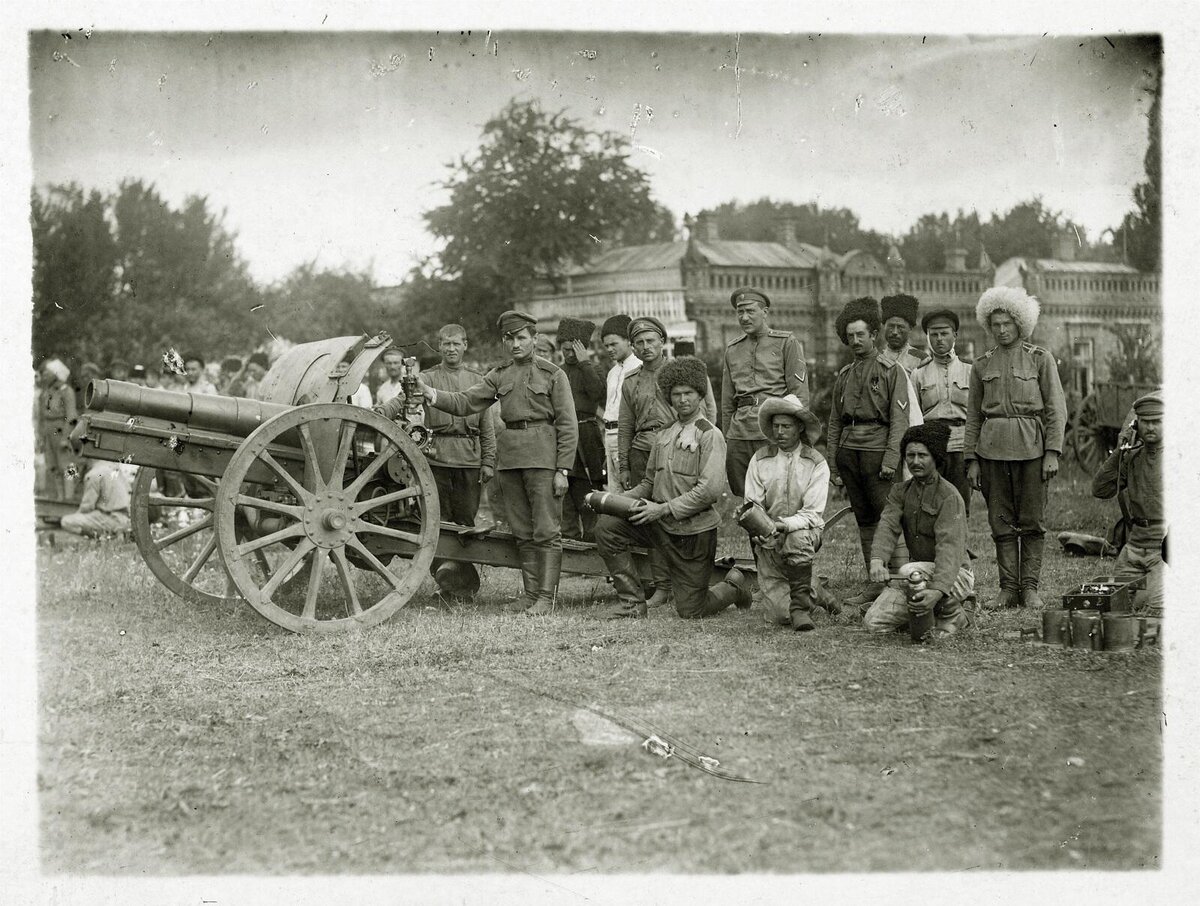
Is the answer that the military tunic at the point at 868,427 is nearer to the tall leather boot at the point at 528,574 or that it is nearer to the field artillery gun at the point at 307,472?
the field artillery gun at the point at 307,472

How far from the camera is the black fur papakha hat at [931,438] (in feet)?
21.1

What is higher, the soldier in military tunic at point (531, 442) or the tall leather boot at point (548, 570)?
the soldier in military tunic at point (531, 442)

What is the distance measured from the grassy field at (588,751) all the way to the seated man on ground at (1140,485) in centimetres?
69

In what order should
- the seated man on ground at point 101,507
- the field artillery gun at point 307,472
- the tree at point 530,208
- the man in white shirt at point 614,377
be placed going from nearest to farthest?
1. the field artillery gun at point 307,472
2. the man in white shirt at point 614,377
3. the seated man on ground at point 101,507
4. the tree at point 530,208

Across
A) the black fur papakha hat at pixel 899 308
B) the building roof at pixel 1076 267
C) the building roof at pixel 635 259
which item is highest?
the building roof at pixel 635 259

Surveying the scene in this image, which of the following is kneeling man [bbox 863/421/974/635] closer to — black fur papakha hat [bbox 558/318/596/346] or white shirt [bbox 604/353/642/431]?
white shirt [bbox 604/353/642/431]

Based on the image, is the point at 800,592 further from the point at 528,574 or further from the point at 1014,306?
the point at 1014,306

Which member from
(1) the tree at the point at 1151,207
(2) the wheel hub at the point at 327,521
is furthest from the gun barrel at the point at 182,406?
(1) the tree at the point at 1151,207

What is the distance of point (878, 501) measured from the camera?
7.46 metres

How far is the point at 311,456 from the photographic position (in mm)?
6625

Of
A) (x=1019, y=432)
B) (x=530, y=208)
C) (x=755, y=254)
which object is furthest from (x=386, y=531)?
(x=755, y=254)

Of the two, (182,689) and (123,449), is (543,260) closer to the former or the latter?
(123,449)

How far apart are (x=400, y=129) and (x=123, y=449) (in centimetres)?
260

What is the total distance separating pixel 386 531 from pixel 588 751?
8.64 feet
